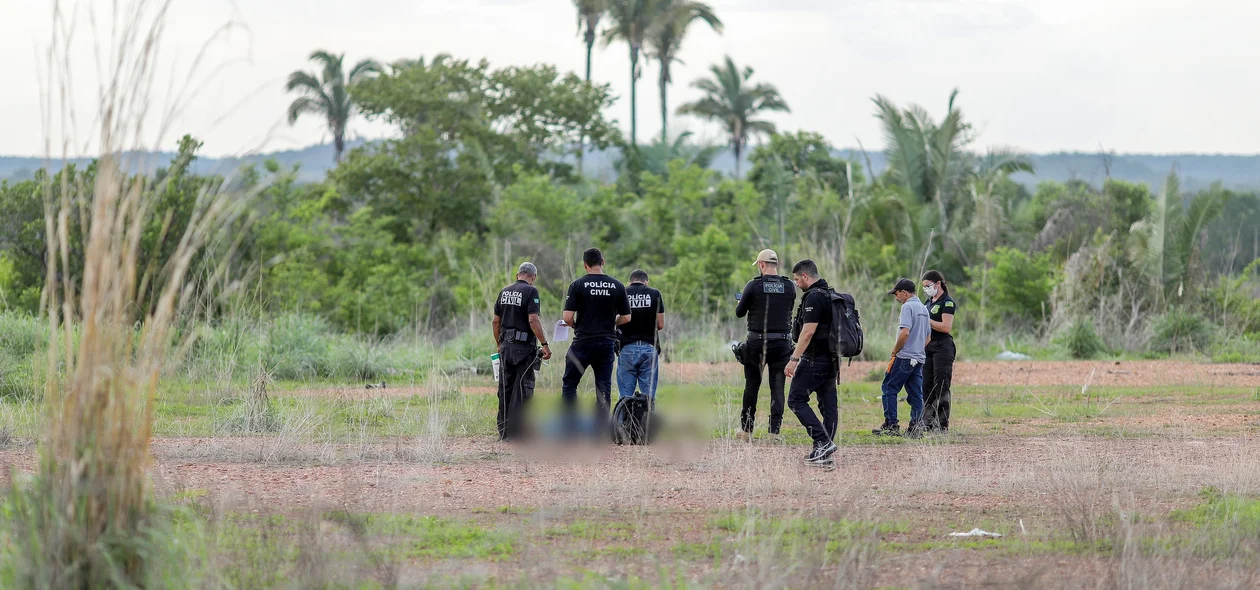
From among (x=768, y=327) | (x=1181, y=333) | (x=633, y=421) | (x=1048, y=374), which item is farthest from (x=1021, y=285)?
(x=633, y=421)

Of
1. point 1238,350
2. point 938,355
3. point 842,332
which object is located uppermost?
point 842,332

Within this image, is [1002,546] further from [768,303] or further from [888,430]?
[888,430]

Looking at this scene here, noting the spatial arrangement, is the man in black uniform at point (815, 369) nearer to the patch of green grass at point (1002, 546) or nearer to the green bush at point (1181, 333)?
the patch of green grass at point (1002, 546)

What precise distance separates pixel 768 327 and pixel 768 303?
320 millimetres

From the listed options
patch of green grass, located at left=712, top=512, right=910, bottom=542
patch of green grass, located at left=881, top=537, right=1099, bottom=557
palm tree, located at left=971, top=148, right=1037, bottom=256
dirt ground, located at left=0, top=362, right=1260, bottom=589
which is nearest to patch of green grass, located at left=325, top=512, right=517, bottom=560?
dirt ground, located at left=0, top=362, right=1260, bottom=589

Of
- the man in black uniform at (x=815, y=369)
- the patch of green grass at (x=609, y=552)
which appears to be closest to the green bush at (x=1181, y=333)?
the man in black uniform at (x=815, y=369)

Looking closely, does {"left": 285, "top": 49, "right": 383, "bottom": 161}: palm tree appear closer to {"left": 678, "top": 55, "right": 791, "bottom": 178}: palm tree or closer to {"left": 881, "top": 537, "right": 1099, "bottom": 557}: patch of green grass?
{"left": 678, "top": 55, "right": 791, "bottom": 178}: palm tree

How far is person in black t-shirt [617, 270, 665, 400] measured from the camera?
1149 cm

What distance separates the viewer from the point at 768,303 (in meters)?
11.1

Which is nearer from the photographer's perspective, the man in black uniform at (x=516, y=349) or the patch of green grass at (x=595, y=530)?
the patch of green grass at (x=595, y=530)

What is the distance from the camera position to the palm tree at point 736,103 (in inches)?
2402

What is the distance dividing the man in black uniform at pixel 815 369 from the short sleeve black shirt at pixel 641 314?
2.17m

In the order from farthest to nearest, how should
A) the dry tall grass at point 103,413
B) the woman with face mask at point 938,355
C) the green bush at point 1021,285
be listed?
the green bush at point 1021,285
the woman with face mask at point 938,355
the dry tall grass at point 103,413

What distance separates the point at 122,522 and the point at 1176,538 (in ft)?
16.7
